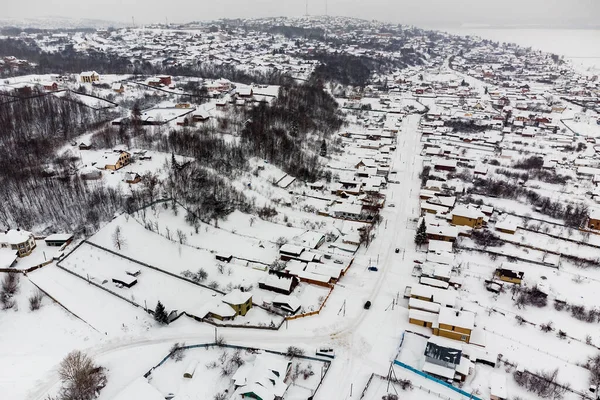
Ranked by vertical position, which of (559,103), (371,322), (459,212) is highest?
(559,103)

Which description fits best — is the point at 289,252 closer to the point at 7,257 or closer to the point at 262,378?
the point at 262,378

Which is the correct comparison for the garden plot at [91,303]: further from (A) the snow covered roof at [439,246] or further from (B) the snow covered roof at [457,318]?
(A) the snow covered roof at [439,246]

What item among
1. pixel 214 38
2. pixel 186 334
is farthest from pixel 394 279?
pixel 214 38

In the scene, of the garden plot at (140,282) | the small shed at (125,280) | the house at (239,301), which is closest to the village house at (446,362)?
the house at (239,301)

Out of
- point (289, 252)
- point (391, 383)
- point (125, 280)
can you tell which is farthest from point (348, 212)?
point (125, 280)

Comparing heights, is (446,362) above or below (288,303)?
below

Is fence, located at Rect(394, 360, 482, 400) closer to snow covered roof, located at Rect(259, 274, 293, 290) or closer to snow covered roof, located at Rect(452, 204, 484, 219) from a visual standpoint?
snow covered roof, located at Rect(259, 274, 293, 290)

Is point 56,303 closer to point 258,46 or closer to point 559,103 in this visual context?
point 559,103
